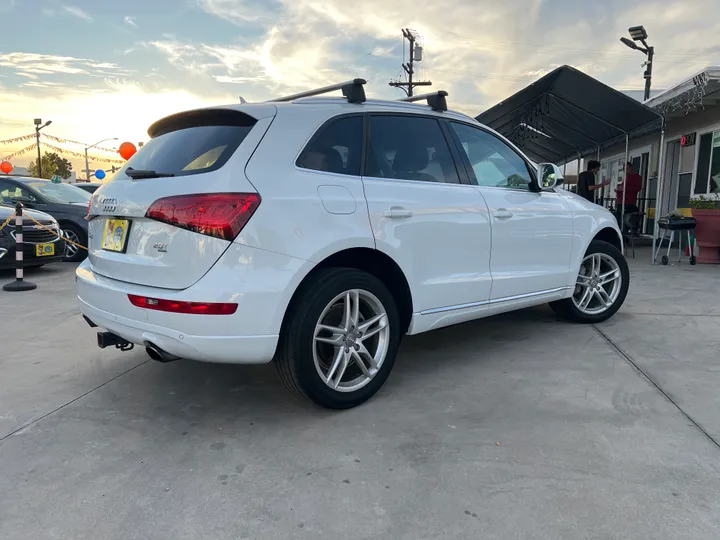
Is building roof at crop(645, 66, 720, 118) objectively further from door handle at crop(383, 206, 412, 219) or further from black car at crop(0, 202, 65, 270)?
black car at crop(0, 202, 65, 270)

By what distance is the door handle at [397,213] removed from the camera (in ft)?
9.96

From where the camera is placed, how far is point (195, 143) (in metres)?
2.90

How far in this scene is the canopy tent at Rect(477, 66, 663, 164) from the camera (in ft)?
28.2

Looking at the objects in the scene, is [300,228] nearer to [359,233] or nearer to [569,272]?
[359,233]

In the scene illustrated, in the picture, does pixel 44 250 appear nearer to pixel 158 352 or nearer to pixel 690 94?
pixel 158 352

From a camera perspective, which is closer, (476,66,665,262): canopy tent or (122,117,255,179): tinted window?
(122,117,255,179): tinted window

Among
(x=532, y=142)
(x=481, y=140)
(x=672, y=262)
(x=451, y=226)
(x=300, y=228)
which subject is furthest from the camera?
(x=532, y=142)

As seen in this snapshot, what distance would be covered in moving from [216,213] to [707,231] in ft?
29.2

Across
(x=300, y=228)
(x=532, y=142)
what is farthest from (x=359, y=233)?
(x=532, y=142)

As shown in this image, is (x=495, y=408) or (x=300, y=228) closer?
(x=300, y=228)

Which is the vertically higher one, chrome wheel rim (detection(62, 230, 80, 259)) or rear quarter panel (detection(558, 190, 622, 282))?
rear quarter panel (detection(558, 190, 622, 282))

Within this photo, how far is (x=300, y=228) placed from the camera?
2643 millimetres

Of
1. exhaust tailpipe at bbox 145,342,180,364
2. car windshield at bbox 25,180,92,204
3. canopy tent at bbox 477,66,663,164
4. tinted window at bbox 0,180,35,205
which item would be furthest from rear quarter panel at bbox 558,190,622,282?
tinted window at bbox 0,180,35,205

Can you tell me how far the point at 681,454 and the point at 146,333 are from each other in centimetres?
261
